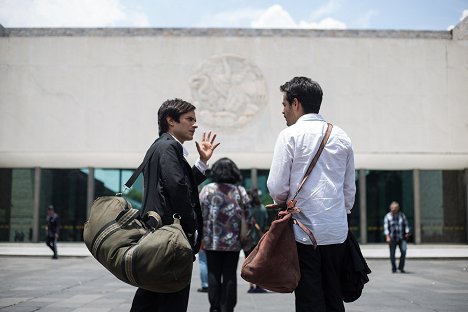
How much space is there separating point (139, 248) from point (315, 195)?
1.04 metres

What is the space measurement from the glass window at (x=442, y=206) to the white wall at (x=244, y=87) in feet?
6.71

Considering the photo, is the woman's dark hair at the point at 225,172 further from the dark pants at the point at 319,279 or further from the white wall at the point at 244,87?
the white wall at the point at 244,87

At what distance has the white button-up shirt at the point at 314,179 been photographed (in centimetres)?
320

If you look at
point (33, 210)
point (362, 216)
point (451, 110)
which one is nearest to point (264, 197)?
point (362, 216)

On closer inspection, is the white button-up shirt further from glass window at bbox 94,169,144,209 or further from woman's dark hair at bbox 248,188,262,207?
glass window at bbox 94,169,144,209

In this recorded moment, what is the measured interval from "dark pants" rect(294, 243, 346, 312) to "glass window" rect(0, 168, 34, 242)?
77.2 ft

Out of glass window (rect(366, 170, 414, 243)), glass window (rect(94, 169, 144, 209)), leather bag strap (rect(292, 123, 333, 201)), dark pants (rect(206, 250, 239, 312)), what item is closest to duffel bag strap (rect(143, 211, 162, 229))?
leather bag strap (rect(292, 123, 333, 201))

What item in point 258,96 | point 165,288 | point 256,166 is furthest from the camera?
point 256,166

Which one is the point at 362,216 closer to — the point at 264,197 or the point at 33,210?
the point at 264,197

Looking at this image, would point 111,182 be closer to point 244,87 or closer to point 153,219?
point 244,87

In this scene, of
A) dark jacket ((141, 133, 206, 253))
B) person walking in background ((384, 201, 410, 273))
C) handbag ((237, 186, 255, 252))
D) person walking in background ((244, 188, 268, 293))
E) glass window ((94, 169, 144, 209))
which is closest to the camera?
dark jacket ((141, 133, 206, 253))

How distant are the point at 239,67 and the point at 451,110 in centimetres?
914

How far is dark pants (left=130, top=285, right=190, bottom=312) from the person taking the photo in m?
3.31

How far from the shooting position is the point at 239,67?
2348cm
